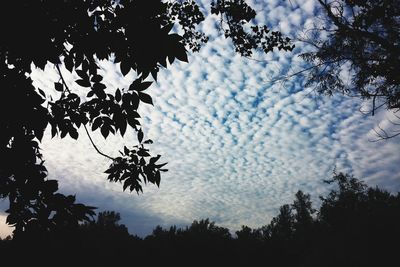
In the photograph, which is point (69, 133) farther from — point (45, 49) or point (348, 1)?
point (348, 1)

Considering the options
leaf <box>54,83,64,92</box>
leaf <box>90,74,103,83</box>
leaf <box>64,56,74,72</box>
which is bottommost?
leaf <box>64,56,74,72</box>

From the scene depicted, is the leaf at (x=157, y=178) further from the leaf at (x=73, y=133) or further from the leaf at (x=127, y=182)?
the leaf at (x=73, y=133)

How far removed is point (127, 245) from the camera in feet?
30.8

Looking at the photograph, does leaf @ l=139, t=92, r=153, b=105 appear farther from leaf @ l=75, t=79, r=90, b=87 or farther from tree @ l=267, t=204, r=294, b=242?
tree @ l=267, t=204, r=294, b=242

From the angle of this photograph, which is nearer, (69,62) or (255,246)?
(69,62)

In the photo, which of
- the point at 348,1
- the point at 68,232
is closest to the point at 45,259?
the point at 68,232

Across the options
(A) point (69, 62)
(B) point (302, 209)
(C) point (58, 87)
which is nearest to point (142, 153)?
(C) point (58, 87)

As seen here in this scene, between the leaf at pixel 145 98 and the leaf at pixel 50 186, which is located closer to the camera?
the leaf at pixel 145 98

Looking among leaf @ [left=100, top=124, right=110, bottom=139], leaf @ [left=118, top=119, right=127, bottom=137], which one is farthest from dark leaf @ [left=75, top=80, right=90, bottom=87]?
leaf @ [left=118, top=119, right=127, bottom=137]

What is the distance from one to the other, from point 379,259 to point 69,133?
9.59m

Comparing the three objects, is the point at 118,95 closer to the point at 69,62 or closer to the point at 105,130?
the point at 105,130

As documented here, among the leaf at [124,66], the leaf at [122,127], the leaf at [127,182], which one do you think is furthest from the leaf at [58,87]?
the leaf at [124,66]

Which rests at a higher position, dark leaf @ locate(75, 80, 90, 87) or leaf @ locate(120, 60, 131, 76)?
dark leaf @ locate(75, 80, 90, 87)

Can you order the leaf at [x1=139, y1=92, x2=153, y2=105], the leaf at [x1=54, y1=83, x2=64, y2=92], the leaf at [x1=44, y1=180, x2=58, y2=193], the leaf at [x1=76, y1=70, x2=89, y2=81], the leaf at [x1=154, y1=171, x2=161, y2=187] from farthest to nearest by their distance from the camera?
the leaf at [x1=154, y1=171, x2=161, y2=187] → the leaf at [x1=54, y1=83, x2=64, y2=92] → the leaf at [x1=76, y1=70, x2=89, y2=81] → the leaf at [x1=44, y1=180, x2=58, y2=193] → the leaf at [x1=139, y1=92, x2=153, y2=105]
